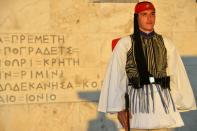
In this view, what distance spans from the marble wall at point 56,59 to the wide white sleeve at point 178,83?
2747mm

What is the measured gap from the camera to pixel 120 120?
18.0 ft

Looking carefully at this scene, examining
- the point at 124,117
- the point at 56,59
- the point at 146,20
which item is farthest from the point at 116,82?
the point at 56,59

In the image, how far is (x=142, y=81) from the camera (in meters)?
5.33

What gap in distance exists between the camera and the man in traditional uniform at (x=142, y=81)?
5.31m

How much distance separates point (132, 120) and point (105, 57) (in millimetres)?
3029

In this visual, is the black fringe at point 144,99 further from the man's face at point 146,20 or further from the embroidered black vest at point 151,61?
the man's face at point 146,20

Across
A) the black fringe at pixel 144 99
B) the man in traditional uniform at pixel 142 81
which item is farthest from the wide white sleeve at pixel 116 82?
the black fringe at pixel 144 99

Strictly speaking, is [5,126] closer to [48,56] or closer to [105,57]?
[48,56]

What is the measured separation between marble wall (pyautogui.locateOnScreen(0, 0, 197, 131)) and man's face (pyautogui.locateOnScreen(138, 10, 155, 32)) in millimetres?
2802

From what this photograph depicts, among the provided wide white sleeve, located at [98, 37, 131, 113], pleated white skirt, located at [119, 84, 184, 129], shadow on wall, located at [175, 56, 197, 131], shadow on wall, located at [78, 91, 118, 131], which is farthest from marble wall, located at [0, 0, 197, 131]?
pleated white skirt, located at [119, 84, 184, 129]

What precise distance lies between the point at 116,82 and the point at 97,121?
9.82ft

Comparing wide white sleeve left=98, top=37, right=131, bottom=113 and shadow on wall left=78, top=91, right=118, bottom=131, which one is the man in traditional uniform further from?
shadow on wall left=78, top=91, right=118, bottom=131

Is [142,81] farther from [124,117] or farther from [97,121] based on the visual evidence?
[97,121]

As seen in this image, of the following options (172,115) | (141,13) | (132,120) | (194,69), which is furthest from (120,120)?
(194,69)
